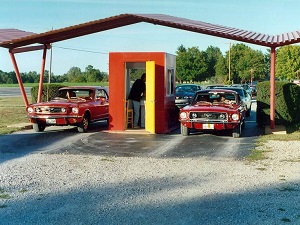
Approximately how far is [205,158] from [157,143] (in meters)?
2.71

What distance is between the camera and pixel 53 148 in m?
11.6

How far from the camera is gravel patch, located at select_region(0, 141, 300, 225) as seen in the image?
5.75m

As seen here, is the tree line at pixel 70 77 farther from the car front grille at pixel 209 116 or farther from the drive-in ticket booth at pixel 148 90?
the car front grille at pixel 209 116

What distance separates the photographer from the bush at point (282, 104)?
1552 centimetres

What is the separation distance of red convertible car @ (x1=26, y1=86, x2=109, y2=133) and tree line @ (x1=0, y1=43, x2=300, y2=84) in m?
65.8

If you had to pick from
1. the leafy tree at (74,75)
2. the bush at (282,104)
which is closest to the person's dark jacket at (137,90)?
the bush at (282,104)

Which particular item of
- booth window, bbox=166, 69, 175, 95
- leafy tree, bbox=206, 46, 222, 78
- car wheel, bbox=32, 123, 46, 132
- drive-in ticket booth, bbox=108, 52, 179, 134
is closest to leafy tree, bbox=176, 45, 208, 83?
leafy tree, bbox=206, 46, 222, 78

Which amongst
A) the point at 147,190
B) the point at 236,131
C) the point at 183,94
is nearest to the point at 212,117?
the point at 236,131

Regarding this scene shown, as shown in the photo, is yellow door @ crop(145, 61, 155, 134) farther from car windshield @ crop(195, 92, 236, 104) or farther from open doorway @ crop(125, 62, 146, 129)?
car windshield @ crop(195, 92, 236, 104)

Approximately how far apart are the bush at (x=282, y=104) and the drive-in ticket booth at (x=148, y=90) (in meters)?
3.34

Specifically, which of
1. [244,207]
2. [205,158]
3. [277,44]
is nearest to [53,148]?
[205,158]

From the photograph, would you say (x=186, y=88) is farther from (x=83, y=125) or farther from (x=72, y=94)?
(x=83, y=125)

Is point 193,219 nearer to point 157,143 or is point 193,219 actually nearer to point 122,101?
point 157,143

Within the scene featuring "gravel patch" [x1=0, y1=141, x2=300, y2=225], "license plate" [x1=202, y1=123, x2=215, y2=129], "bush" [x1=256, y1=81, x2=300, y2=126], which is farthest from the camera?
"bush" [x1=256, y1=81, x2=300, y2=126]
